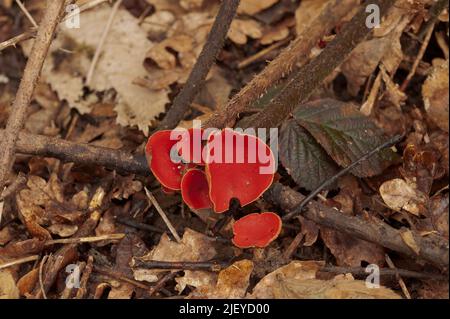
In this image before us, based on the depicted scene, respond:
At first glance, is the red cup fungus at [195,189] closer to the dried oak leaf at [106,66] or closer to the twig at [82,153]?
the twig at [82,153]

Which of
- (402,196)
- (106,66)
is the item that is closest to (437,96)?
(402,196)

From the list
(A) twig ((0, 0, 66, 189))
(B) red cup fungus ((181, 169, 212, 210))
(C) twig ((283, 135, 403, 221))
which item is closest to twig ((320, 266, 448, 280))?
(C) twig ((283, 135, 403, 221))

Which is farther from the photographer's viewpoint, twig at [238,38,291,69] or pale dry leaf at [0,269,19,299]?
twig at [238,38,291,69]

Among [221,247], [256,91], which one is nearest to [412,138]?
[256,91]

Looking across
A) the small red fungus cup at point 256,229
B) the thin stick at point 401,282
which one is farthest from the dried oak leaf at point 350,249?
the small red fungus cup at point 256,229

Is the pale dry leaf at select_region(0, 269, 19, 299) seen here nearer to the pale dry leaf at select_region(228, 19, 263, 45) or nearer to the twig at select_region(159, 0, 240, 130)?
the twig at select_region(159, 0, 240, 130)

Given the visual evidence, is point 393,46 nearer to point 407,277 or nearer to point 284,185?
point 284,185
